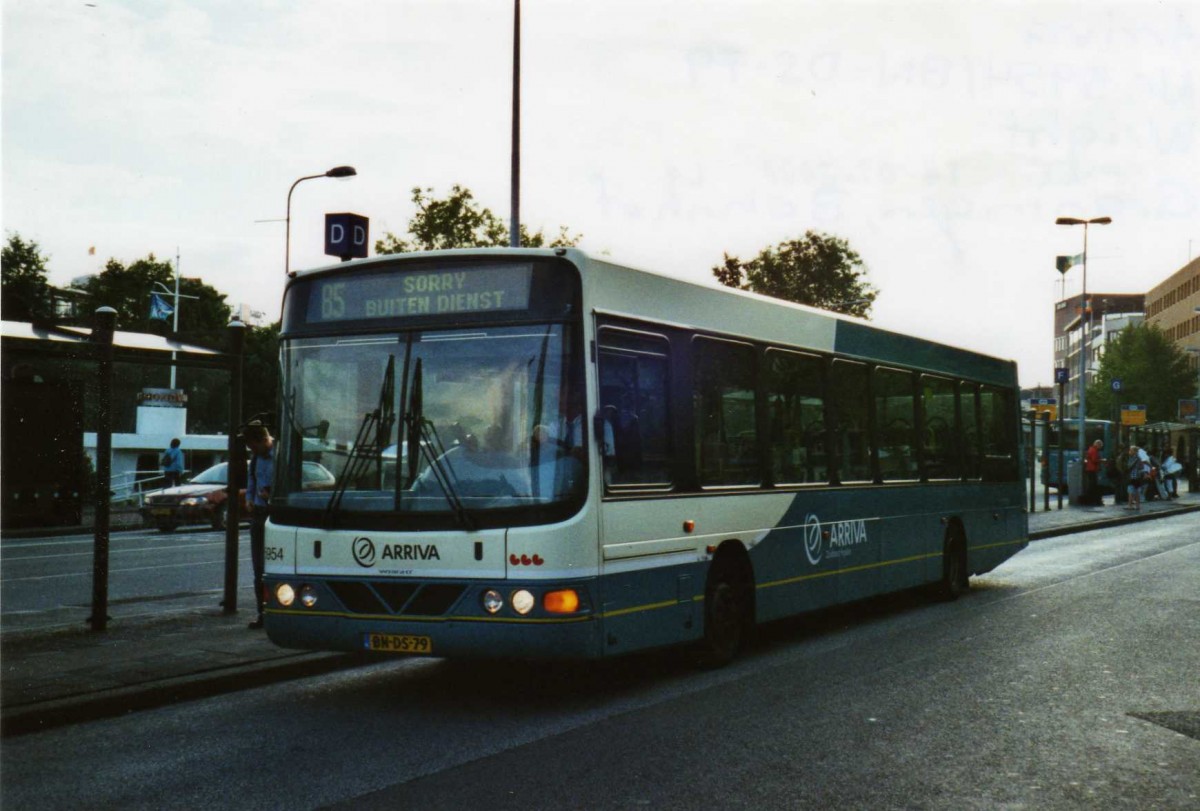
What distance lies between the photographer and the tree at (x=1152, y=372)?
89375mm

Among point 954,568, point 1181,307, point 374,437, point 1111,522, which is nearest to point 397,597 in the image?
point 374,437

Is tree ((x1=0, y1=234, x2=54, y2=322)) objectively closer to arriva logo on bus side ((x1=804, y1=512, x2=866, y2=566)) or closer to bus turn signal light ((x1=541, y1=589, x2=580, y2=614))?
arriva logo on bus side ((x1=804, y1=512, x2=866, y2=566))

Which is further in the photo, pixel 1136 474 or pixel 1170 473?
pixel 1170 473

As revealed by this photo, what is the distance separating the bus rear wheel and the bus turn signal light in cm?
184

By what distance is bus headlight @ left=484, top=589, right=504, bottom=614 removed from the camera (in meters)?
8.02

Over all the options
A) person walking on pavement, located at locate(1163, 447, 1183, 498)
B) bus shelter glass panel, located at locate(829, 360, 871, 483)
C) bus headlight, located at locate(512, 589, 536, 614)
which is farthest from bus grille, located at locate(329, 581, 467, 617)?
person walking on pavement, located at locate(1163, 447, 1183, 498)

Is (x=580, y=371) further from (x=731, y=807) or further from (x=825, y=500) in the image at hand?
(x=825, y=500)

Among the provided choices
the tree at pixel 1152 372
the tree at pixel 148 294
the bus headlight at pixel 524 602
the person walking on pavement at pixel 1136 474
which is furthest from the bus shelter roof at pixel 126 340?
the tree at pixel 1152 372

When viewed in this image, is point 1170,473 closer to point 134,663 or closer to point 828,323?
point 828,323

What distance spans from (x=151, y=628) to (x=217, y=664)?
222cm

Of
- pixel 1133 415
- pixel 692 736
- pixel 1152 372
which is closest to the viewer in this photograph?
pixel 692 736

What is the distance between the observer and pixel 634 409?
8.88 m

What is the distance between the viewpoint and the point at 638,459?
8.66 metres

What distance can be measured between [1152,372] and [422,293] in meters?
89.8
